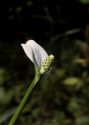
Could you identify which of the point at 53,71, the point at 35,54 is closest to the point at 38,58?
the point at 35,54

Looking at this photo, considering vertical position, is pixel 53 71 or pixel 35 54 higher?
pixel 53 71

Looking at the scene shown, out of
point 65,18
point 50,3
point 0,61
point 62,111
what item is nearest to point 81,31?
point 65,18

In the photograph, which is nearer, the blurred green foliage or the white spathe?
the white spathe

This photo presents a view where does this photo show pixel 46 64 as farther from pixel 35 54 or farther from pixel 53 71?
pixel 53 71

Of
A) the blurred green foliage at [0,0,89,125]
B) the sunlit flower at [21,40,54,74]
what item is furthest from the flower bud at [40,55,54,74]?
the blurred green foliage at [0,0,89,125]

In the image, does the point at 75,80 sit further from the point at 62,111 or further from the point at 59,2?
the point at 59,2

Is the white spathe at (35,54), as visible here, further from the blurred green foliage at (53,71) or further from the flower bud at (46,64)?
the blurred green foliage at (53,71)

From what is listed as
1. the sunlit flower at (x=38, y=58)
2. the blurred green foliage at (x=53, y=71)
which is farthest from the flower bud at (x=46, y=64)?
the blurred green foliage at (x=53, y=71)

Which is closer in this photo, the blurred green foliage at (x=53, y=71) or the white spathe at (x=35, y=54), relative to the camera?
the white spathe at (x=35, y=54)

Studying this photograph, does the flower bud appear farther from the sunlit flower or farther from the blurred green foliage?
the blurred green foliage
